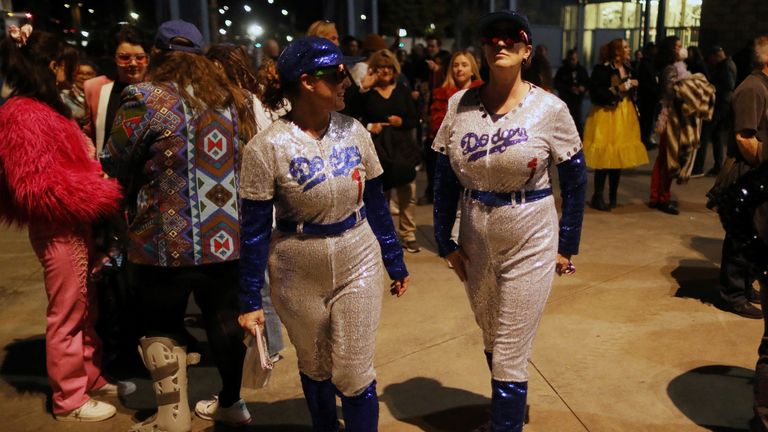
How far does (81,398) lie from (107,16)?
22.4 metres

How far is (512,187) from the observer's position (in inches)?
117

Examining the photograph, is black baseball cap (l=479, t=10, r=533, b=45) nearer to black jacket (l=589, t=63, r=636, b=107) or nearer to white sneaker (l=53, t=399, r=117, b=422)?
white sneaker (l=53, t=399, r=117, b=422)

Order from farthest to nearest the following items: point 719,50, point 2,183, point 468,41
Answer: point 468,41 < point 719,50 < point 2,183

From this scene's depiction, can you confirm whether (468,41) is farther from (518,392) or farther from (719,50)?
(518,392)

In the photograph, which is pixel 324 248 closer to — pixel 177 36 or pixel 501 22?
pixel 501 22

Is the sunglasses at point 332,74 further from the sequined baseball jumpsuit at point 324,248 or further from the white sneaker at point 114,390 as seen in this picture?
the white sneaker at point 114,390

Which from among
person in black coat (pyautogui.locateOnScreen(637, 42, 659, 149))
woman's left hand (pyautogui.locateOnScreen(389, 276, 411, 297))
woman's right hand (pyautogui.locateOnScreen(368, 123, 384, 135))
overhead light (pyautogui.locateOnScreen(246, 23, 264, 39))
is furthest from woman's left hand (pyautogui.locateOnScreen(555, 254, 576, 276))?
overhead light (pyautogui.locateOnScreen(246, 23, 264, 39))

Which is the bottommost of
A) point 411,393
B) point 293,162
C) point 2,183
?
point 411,393

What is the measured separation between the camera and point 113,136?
3066mm

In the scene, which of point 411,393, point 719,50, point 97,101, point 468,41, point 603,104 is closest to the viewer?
point 411,393

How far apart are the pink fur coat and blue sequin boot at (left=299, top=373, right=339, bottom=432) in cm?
140

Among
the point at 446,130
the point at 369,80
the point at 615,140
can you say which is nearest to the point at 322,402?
the point at 446,130

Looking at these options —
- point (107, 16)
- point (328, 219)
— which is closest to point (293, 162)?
point (328, 219)

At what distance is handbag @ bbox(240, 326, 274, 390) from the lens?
9.47 ft
